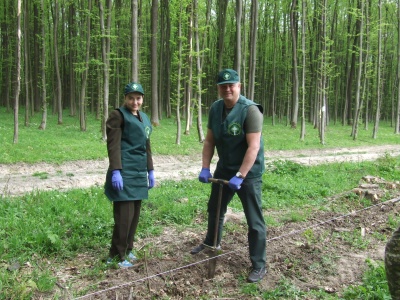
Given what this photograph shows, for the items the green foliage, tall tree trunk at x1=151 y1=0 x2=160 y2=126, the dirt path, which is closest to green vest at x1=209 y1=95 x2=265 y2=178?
the dirt path

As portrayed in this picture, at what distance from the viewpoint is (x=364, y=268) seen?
Answer: 16.3ft

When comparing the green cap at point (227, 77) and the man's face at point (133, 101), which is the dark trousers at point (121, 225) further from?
the green cap at point (227, 77)

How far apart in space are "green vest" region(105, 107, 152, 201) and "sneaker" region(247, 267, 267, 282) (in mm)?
1626

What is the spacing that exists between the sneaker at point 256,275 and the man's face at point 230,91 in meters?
2.10

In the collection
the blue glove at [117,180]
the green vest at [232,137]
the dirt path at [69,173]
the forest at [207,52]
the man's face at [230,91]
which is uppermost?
the forest at [207,52]

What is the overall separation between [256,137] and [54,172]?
29.5 feet

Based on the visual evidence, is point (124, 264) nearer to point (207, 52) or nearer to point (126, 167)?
point (126, 167)

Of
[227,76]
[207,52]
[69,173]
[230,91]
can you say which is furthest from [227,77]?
[207,52]

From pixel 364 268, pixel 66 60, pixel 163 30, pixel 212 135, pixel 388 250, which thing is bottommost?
pixel 364 268

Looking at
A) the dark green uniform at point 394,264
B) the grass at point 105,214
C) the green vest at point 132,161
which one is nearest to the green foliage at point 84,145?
the grass at point 105,214

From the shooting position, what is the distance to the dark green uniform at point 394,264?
2.88 metres

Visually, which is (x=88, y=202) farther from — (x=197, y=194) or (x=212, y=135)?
(x=212, y=135)

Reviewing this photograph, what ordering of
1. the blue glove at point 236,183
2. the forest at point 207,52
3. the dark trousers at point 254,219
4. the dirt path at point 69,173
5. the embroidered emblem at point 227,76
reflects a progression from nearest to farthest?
the blue glove at point 236,183 → the embroidered emblem at point 227,76 → the dark trousers at point 254,219 → the dirt path at point 69,173 → the forest at point 207,52

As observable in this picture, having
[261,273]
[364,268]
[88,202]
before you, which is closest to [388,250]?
[261,273]
